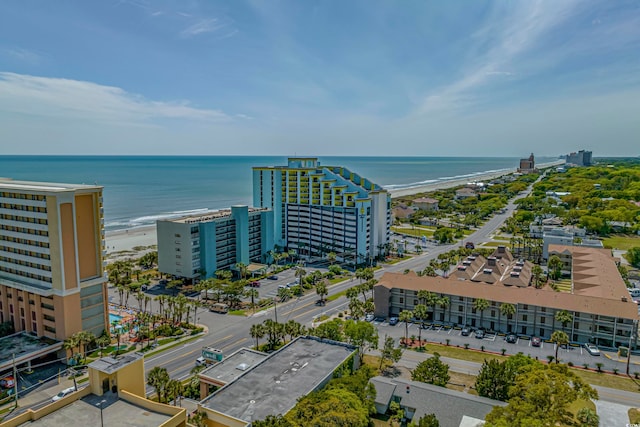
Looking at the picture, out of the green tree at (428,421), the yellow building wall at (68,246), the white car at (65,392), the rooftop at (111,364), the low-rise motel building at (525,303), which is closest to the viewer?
the rooftop at (111,364)

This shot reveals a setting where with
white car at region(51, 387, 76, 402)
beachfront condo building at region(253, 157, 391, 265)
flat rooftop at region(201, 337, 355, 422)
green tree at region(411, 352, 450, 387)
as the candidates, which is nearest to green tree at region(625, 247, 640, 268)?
beachfront condo building at region(253, 157, 391, 265)

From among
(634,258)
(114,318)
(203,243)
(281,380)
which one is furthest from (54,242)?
(634,258)

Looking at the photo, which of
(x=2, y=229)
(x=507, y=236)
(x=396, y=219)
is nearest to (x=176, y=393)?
(x=2, y=229)

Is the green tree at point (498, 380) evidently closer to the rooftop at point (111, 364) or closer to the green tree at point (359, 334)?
the green tree at point (359, 334)

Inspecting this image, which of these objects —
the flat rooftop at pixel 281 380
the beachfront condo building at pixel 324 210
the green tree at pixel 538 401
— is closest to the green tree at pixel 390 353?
the flat rooftop at pixel 281 380

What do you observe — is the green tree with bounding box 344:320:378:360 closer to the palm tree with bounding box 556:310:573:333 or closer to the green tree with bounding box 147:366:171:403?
the green tree with bounding box 147:366:171:403
